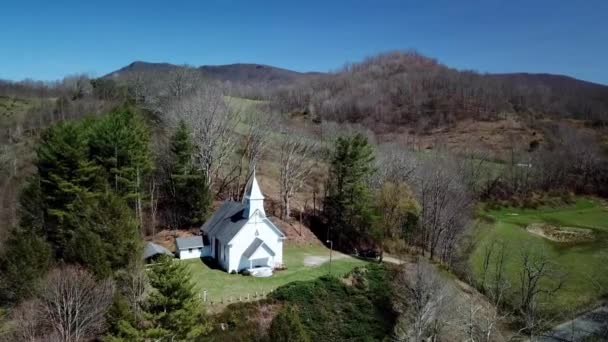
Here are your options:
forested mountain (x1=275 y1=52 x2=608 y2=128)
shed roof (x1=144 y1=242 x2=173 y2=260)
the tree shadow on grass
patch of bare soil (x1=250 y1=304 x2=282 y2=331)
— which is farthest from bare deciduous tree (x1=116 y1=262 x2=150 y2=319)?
forested mountain (x1=275 y1=52 x2=608 y2=128)

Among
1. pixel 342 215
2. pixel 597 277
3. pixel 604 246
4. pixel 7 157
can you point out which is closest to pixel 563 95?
pixel 604 246

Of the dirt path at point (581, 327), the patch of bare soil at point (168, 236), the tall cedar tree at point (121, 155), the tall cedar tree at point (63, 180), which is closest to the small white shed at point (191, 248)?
the patch of bare soil at point (168, 236)

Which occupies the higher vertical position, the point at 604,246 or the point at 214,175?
the point at 214,175

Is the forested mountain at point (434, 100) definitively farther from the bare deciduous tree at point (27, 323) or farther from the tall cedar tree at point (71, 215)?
the bare deciduous tree at point (27, 323)

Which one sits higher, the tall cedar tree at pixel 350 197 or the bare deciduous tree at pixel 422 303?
the tall cedar tree at pixel 350 197

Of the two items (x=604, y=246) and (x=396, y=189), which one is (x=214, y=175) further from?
(x=604, y=246)
